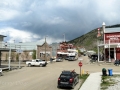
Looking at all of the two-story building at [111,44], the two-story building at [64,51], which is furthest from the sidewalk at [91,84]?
the two-story building at [64,51]

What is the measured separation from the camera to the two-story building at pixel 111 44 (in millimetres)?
54125

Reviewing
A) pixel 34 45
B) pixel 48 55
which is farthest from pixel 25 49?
pixel 48 55

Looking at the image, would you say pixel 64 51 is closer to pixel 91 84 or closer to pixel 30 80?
pixel 30 80

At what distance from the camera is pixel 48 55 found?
74875mm

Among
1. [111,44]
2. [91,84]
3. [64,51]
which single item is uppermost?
[111,44]

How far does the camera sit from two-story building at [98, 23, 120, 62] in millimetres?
54125

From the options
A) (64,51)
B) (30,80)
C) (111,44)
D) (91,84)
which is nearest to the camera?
(91,84)

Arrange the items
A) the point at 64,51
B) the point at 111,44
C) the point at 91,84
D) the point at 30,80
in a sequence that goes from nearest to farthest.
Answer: the point at 91,84 < the point at 30,80 < the point at 111,44 < the point at 64,51

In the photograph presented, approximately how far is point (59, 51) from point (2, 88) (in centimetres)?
7048

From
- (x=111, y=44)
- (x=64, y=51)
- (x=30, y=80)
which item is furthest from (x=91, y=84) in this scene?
(x=64, y=51)

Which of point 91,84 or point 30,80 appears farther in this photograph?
point 30,80

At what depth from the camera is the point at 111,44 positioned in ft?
178

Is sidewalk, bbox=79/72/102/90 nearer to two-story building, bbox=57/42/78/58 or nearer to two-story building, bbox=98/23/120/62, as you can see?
two-story building, bbox=98/23/120/62

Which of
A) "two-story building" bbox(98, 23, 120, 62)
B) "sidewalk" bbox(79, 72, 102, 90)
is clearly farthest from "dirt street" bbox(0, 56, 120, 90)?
"two-story building" bbox(98, 23, 120, 62)
